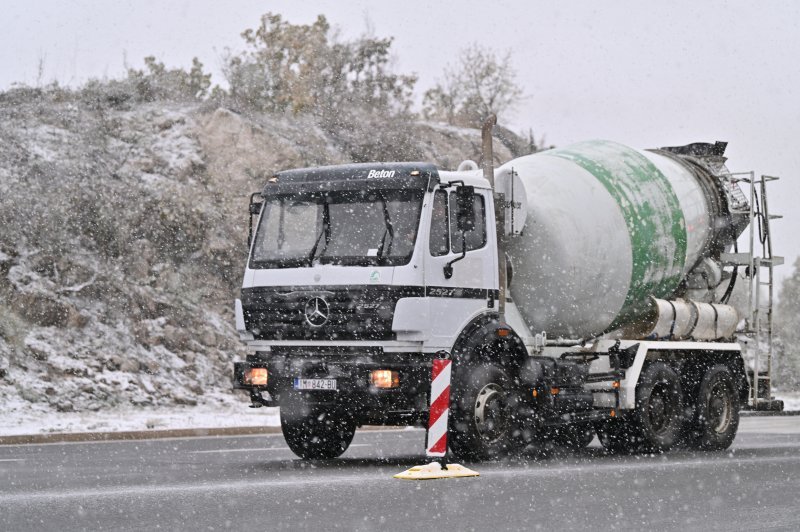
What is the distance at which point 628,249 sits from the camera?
15.0 meters

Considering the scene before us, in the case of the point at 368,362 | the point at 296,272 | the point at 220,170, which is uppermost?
the point at 220,170

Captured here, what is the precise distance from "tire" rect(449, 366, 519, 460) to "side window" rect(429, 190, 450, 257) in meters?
1.28

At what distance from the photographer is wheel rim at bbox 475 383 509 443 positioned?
13.0m

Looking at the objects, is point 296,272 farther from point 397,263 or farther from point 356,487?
point 356,487

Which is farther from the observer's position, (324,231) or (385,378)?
(324,231)

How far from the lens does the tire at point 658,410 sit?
15.1 m

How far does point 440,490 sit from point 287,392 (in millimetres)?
3040

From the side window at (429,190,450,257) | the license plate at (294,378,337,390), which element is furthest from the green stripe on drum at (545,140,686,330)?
the license plate at (294,378,337,390)

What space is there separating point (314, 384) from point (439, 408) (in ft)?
4.76

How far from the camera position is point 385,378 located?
12.4 m

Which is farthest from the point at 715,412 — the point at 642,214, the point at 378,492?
the point at 378,492

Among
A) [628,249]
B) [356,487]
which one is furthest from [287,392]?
[628,249]

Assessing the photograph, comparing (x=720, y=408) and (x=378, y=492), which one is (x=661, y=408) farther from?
(x=378, y=492)

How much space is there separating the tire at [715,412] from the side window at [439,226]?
201 inches
